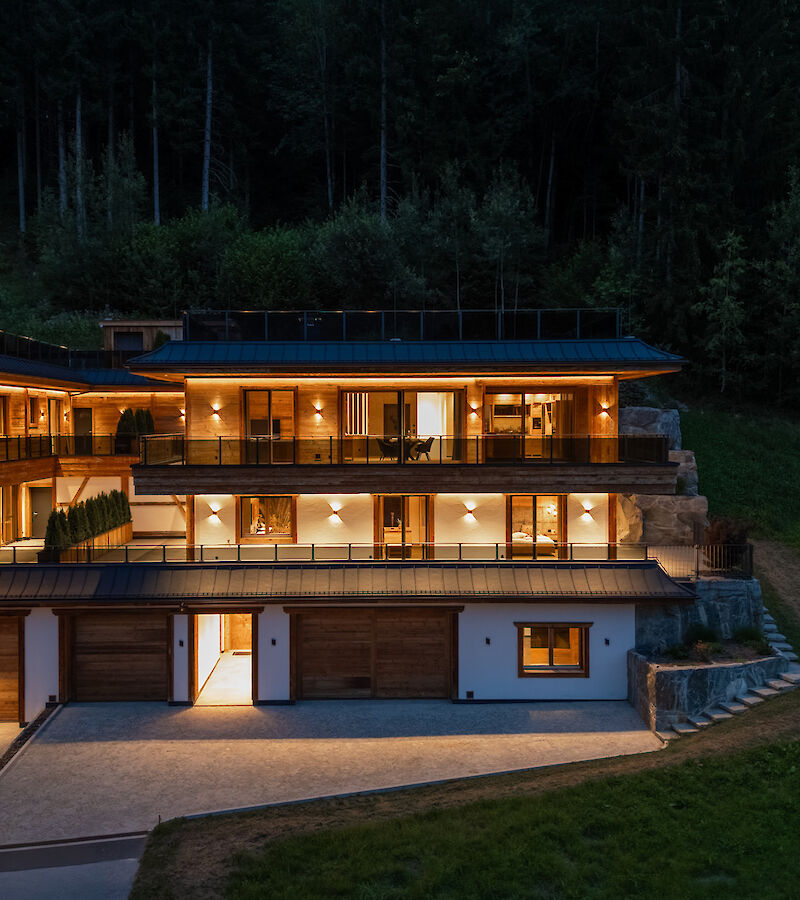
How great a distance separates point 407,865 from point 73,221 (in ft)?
138

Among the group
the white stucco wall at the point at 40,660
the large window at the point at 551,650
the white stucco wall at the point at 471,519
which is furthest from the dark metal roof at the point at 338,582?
the white stucco wall at the point at 471,519

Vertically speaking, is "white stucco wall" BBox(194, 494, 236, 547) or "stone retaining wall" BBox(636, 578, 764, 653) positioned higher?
"white stucco wall" BBox(194, 494, 236, 547)

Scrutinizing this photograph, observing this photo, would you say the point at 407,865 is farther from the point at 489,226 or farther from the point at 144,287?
the point at 144,287

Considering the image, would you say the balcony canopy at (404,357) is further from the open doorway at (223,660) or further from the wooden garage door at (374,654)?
the open doorway at (223,660)

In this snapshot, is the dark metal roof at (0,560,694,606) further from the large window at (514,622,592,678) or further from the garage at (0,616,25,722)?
the large window at (514,622,592,678)

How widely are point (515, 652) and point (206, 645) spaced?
9.04 metres

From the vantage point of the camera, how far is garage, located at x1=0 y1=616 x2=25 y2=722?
16.8m

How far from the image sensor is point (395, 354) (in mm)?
18078

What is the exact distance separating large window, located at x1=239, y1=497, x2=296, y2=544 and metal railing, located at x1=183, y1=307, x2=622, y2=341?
4880 mm

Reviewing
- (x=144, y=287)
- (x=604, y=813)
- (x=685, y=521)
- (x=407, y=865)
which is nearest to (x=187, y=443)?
(x=407, y=865)

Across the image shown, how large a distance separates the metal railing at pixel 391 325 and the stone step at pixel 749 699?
10.2 m

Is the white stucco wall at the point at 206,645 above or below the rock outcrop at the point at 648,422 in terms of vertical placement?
below

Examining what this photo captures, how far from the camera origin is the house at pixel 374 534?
1684cm

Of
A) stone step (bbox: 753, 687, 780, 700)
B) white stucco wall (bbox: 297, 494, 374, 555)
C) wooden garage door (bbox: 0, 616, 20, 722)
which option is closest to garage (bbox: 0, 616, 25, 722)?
Answer: wooden garage door (bbox: 0, 616, 20, 722)
